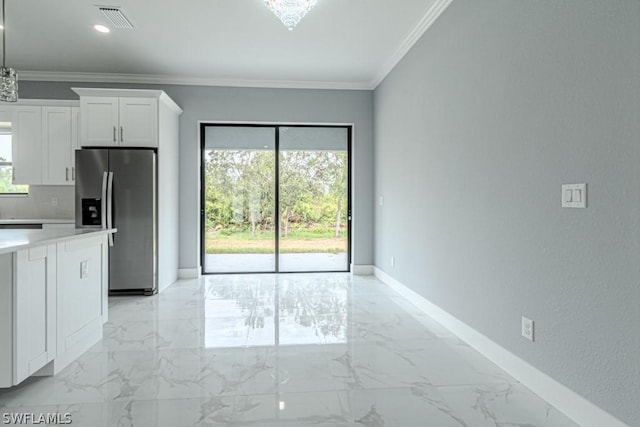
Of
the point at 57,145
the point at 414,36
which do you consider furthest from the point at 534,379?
the point at 57,145

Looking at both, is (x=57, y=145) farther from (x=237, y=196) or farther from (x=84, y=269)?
(x=84, y=269)

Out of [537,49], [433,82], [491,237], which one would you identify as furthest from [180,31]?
[491,237]

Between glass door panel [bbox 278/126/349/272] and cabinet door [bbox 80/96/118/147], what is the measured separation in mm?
2209

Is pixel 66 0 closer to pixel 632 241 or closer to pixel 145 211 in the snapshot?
pixel 145 211

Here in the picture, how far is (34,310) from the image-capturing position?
2154mm

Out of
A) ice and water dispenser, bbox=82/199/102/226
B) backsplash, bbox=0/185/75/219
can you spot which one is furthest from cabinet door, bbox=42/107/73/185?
ice and water dispenser, bbox=82/199/102/226

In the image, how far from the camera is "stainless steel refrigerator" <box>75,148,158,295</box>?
14.2 ft

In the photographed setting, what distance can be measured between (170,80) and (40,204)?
2464 mm

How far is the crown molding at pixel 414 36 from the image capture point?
3.31 metres

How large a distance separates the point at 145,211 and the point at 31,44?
221 cm

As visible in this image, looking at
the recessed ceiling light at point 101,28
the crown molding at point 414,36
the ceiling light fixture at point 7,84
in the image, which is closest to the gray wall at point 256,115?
the crown molding at point 414,36

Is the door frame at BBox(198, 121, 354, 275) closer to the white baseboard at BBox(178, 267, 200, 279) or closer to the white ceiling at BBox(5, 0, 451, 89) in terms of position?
the white baseboard at BBox(178, 267, 200, 279)

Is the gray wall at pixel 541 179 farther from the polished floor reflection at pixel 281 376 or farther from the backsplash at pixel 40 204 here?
the backsplash at pixel 40 204

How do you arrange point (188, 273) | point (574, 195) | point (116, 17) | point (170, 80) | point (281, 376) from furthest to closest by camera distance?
point (188, 273) < point (170, 80) < point (116, 17) < point (281, 376) < point (574, 195)
